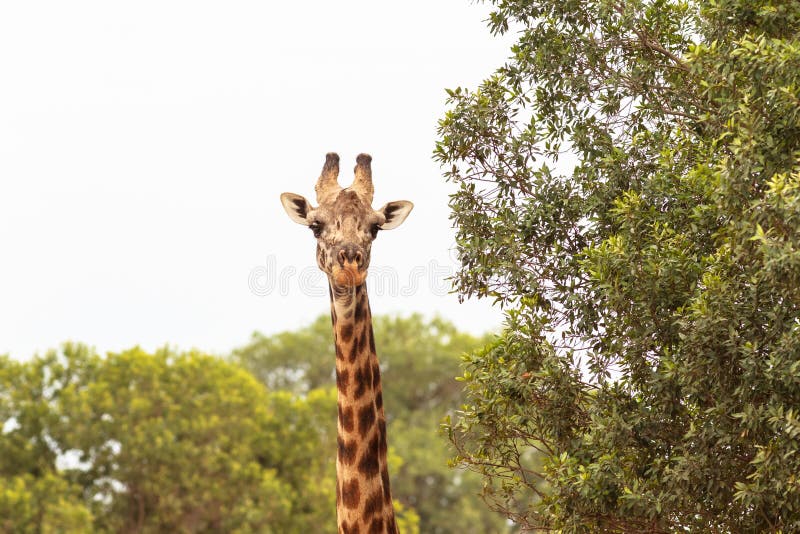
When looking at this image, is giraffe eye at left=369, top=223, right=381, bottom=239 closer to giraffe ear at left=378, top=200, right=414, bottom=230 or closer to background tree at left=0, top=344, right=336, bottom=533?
giraffe ear at left=378, top=200, right=414, bottom=230

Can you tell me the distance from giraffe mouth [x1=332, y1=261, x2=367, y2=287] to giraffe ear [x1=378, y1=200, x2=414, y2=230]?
1207mm

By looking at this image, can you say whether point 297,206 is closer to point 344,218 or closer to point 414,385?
point 344,218

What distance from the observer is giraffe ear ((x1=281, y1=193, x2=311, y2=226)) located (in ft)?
38.1

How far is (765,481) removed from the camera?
30.6 feet

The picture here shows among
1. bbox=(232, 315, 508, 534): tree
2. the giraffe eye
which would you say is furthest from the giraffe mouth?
bbox=(232, 315, 508, 534): tree

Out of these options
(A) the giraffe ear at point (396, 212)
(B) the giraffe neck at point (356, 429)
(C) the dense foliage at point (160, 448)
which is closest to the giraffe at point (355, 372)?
(B) the giraffe neck at point (356, 429)

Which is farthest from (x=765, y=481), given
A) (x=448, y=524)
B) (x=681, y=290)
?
(x=448, y=524)

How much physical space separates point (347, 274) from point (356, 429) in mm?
1647

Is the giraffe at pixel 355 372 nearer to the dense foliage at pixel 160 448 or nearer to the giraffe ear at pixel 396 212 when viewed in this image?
the giraffe ear at pixel 396 212

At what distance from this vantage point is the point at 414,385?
54.0 meters

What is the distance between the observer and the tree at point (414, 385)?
50.0 metres

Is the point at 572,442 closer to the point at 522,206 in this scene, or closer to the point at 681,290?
the point at 681,290

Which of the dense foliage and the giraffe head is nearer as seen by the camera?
the giraffe head

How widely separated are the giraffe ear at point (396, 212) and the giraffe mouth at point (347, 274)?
1.21 meters
